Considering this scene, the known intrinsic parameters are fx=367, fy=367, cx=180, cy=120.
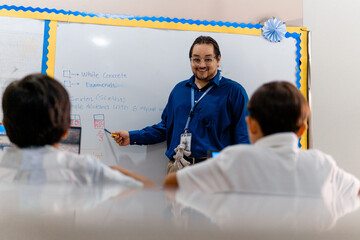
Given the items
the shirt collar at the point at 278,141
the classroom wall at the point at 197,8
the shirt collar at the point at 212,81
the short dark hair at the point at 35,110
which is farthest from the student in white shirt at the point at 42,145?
the classroom wall at the point at 197,8

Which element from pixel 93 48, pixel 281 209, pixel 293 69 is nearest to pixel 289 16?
pixel 293 69

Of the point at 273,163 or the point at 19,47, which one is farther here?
the point at 19,47

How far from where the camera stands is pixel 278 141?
2.51 ft

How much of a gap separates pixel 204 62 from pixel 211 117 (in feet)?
1.06

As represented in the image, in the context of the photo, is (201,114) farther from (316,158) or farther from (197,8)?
(316,158)

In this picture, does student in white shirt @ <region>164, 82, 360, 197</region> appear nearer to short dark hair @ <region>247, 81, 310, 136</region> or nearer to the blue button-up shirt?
short dark hair @ <region>247, 81, 310, 136</region>

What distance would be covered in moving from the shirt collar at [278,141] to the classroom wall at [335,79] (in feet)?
5.69

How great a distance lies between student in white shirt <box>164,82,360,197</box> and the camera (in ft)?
2.02

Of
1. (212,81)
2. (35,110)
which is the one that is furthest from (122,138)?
(35,110)

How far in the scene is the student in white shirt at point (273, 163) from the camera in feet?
2.02

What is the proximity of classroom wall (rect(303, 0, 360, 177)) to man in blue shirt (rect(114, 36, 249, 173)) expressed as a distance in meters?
0.70

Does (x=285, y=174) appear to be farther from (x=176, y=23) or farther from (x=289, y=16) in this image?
(x=289, y=16)

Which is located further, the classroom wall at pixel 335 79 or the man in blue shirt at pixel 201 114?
the classroom wall at pixel 335 79

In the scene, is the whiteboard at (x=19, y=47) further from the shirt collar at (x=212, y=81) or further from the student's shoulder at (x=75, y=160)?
the student's shoulder at (x=75, y=160)
